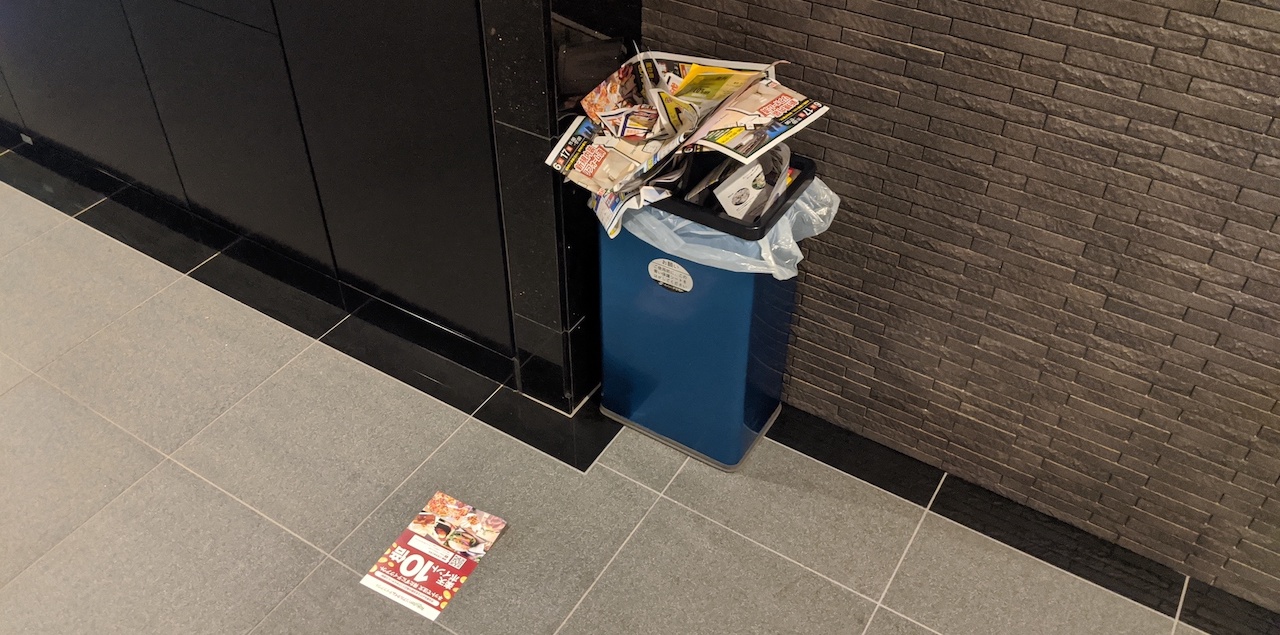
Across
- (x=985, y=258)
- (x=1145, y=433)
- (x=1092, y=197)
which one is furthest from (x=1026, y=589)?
(x=1092, y=197)

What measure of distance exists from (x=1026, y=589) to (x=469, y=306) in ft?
4.32

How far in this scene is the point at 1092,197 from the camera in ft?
5.52

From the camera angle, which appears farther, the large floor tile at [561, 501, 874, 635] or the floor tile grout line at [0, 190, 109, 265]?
the floor tile grout line at [0, 190, 109, 265]

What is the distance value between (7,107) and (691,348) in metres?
2.36

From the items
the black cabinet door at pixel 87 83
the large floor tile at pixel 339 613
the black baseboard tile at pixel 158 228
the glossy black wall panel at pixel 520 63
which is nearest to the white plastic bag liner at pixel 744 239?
the glossy black wall panel at pixel 520 63

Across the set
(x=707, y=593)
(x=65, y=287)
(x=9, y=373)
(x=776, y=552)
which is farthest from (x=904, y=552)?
(x=65, y=287)

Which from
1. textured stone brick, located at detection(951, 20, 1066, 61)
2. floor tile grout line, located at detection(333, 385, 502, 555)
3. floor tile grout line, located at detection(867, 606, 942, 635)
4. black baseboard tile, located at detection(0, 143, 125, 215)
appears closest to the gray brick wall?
textured stone brick, located at detection(951, 20, 1066, 61)

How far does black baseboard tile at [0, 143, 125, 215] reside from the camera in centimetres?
292

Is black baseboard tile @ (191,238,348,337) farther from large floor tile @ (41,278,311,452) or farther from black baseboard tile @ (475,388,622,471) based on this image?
black baseboard tile @ (475,388,622,471)

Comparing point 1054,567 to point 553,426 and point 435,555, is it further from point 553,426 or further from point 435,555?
point 435,555

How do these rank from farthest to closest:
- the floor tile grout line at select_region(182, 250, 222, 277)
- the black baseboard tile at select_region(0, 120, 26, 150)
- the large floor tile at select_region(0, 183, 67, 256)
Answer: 1. the black baseboard tile at select_region(0, 120, 26, 150)
2. the large floor tile at select_region(0, 183, 67, 256)
3. the floor tile grout line at select_region(182, 250, 222, 277)

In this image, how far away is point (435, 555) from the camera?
1994mm

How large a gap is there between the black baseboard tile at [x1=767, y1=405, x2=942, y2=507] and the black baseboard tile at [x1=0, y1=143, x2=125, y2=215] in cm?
201

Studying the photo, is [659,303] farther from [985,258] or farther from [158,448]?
[158,448]
